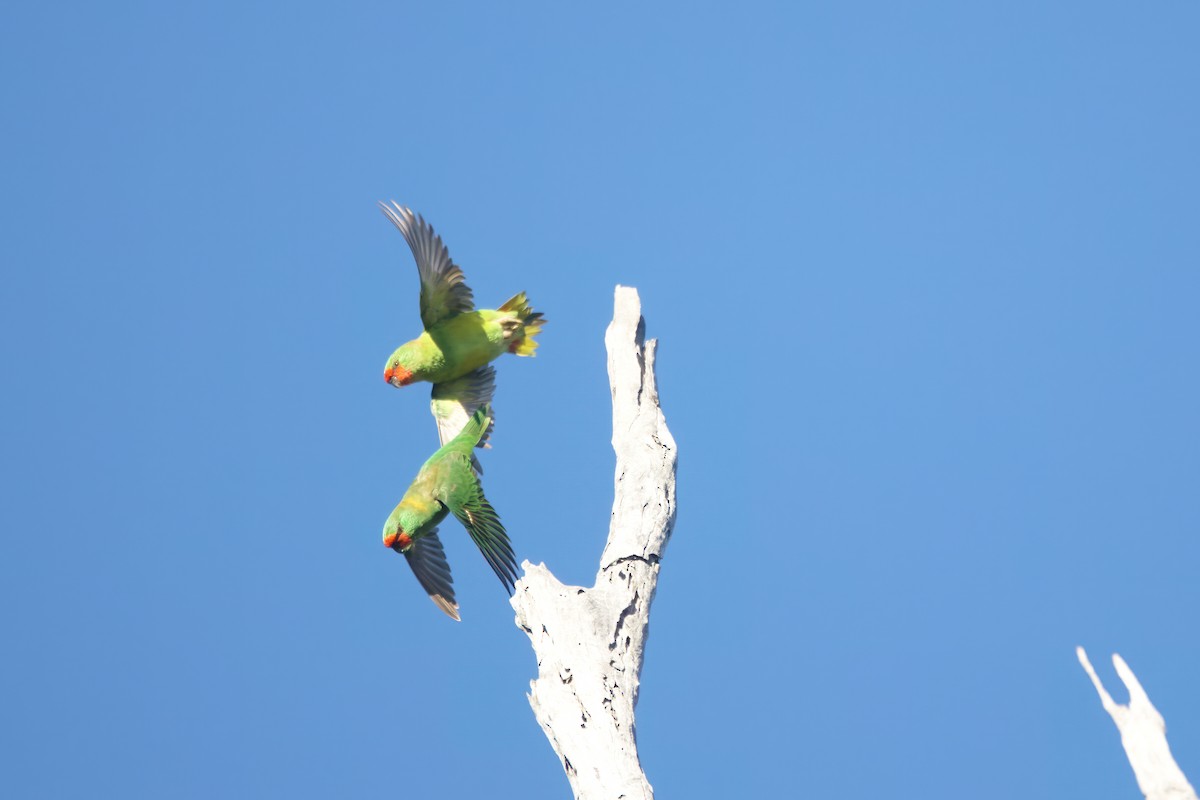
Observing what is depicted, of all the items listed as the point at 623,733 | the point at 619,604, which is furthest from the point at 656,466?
the point at 623,733

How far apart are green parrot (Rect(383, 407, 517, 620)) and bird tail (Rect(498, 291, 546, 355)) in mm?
1575

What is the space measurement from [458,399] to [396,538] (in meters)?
2.18

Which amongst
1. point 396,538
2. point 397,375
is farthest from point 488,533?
Answer: point 397,375

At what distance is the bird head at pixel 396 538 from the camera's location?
9406 mm

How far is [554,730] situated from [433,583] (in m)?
2.33

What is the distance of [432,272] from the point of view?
35.9 feet

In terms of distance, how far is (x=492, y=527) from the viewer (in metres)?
9.05

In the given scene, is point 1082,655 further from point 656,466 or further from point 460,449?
point 460,449

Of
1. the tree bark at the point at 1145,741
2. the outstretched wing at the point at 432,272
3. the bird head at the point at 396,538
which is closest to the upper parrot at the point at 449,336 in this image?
the outstretched wing at the point at 432,272

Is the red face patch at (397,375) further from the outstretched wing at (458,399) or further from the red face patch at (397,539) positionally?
the red face patch at (397,539)

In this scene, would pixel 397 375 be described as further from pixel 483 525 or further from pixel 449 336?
pixel 483 525

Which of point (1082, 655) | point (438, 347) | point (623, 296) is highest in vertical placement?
point (438, 347)

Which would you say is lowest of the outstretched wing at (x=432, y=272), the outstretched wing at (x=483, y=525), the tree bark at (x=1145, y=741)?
the tree bark at (x=1145, y=741)

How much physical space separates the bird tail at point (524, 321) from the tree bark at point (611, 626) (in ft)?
6.55
